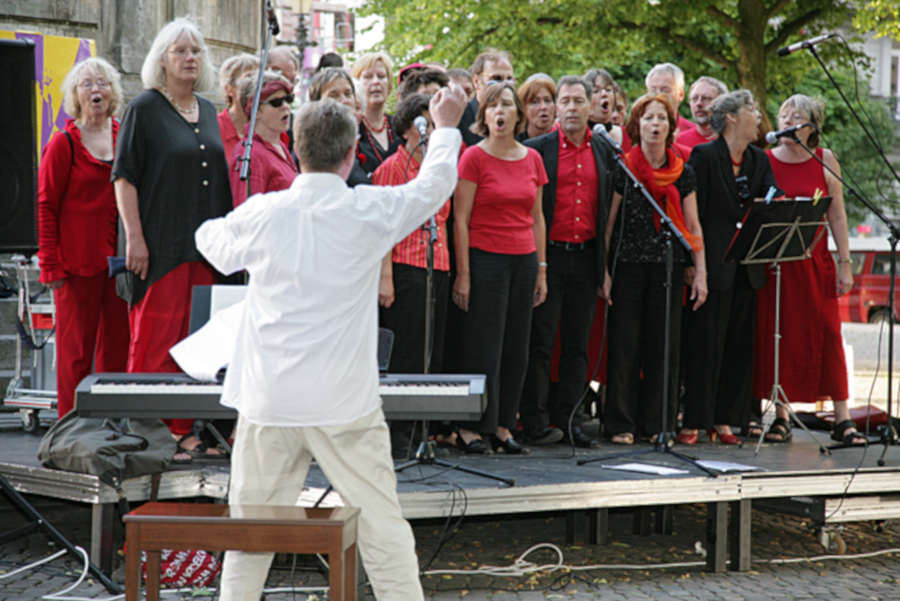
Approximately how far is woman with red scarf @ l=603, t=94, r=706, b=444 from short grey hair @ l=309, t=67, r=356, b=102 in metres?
1.71

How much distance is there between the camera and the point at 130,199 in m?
4.62

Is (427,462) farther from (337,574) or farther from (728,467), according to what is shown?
(337,574)

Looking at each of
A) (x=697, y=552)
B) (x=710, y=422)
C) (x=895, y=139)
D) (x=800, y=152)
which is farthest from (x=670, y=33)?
(x=895, y=139)

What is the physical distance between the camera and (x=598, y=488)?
4480 millimetres

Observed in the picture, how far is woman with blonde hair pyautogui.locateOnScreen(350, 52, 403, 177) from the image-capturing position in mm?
5582

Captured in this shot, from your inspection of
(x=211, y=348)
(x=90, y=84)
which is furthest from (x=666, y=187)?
(x=90, y=84)

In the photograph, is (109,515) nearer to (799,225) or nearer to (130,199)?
(130,199)

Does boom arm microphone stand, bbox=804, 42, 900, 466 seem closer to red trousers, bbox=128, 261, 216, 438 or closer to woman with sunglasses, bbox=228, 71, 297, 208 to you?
woman with sunglasses, bbox=228, 71, 297, 208

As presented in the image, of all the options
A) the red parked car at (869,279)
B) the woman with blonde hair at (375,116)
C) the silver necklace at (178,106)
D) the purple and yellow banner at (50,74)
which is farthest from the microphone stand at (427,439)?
the red parked car at (869,279)

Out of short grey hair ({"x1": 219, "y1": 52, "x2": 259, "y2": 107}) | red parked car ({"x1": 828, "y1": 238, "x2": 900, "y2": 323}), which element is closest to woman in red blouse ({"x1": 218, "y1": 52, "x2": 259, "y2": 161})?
short grey hair ({"x1": 219, "y1": 52, "x2": 259, "y2": 107})

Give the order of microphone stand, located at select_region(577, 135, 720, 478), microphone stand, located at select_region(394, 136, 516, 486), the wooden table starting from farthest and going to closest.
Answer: microphone stand, located at select_region(577, 135, 720, 478)
microphone stand, located at select_region(394, 136, 516, 486)
the wooden table

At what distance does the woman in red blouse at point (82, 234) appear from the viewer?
4938mm

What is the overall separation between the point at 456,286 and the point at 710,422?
1.85m

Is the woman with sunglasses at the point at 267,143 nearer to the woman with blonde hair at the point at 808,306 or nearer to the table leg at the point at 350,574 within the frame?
the table leg at the point at 350,574
